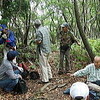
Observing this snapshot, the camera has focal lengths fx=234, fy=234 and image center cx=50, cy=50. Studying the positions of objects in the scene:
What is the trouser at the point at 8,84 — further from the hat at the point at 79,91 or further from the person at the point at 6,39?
the hat at the point at 79,91

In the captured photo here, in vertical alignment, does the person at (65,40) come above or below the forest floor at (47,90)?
above

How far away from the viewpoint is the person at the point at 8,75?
271 inches

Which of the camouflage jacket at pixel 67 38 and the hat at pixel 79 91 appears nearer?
the hat at pixel 79 91

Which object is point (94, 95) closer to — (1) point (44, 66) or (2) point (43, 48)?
(1) point (44, 66)

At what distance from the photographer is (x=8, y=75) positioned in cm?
700

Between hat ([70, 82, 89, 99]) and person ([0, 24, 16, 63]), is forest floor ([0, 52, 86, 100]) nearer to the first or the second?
person ([0, 24, 16, 63])

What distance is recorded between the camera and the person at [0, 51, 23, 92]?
6.89 m

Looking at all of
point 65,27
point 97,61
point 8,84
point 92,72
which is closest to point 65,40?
point 65,27

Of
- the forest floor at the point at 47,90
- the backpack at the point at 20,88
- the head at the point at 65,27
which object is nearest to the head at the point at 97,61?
the forest floor at the point at 47,90

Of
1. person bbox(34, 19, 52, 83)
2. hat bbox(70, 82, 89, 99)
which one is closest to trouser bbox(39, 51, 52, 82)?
person bbox(34, 19, 52, 83)

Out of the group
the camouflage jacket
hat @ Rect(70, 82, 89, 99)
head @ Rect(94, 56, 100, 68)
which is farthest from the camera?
the camouflage jacket

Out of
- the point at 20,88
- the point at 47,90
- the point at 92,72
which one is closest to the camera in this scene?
the point at 92,72

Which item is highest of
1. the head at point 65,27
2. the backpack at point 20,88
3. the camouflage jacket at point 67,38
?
the head at point 65,27

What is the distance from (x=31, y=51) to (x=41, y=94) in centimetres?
540
